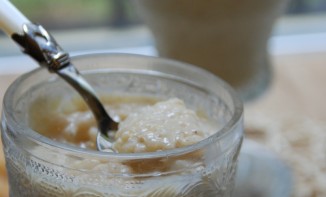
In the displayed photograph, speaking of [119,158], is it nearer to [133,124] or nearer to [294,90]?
[133,124]

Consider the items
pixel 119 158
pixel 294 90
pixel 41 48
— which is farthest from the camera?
pixel 294 90

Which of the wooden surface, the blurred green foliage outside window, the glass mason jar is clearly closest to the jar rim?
the glass mason jar

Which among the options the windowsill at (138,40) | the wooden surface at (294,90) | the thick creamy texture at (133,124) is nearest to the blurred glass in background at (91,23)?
the windowsill at (138,40)

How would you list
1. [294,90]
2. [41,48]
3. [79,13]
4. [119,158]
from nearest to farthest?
[119,158]
[41,48]
[294,90]
[79,13]

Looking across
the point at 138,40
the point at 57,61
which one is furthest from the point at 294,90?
the point at 57,61

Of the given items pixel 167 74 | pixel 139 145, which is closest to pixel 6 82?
pixel 167 74

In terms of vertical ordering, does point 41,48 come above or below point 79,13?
above
